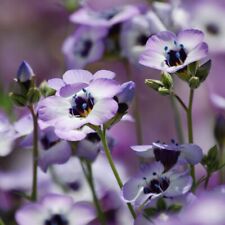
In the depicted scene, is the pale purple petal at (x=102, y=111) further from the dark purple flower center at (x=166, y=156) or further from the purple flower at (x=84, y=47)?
the purple flower at (x=84, y=47)

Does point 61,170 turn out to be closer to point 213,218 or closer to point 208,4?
point 208,4

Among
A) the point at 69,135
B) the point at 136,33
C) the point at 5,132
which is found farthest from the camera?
the point at 136,33

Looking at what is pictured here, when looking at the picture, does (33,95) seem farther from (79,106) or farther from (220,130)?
(220,130)

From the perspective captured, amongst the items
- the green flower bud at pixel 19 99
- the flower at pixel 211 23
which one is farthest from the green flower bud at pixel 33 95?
the flower at pixel 211 23

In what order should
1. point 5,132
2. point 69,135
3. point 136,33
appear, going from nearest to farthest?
point 69,135 → point 5,132 → point 136,33

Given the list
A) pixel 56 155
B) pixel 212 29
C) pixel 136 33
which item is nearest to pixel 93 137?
pixel 56 155

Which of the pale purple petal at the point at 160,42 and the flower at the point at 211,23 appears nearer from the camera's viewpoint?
the pale purple petal at the point at 160,42
